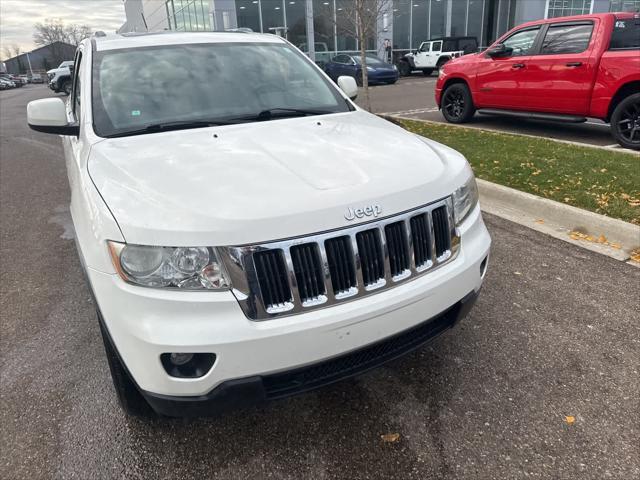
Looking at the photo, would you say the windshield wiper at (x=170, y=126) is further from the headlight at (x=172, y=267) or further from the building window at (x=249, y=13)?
the building window at (x=249, y=13)

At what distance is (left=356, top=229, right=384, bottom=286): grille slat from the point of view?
1938 mm

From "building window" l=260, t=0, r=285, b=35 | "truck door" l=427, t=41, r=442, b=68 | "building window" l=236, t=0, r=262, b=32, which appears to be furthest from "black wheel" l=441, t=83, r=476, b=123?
"building window" l=236, t=0, r=262, b=32

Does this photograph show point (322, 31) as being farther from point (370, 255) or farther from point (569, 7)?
point (370, 255)

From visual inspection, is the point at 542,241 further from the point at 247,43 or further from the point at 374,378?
the point at 247,43

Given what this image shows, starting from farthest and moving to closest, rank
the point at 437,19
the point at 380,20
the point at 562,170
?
the point at 437,19
the point at 380,20
the point at 562,170

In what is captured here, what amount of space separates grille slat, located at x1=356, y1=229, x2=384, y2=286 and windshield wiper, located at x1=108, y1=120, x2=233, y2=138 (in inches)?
53.4

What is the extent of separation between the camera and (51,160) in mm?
8891

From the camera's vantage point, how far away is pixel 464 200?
2.40 m

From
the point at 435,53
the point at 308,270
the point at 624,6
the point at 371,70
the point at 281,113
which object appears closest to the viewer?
the point at 308,270

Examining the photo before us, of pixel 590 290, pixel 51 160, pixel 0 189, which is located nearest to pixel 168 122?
pixel 590 290

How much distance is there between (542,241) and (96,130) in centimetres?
365

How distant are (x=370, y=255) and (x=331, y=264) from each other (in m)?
0.18

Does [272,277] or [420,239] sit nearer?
[272,277]

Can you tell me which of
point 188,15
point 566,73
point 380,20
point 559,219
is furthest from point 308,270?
point 188,15
